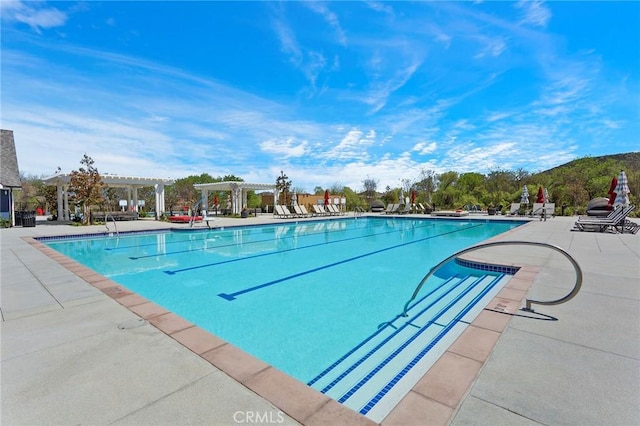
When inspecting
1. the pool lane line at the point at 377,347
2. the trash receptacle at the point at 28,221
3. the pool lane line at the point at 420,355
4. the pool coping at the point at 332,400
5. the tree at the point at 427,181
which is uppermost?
the tree at the point at 427,181

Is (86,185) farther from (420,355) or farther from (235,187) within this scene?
(420,355)

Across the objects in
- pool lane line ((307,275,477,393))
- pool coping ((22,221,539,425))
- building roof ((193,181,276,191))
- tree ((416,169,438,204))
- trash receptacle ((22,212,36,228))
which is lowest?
pool lane line ((307,275,477,393))

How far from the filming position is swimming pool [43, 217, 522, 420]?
2.86 meters

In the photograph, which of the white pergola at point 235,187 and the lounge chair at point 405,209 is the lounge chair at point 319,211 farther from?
the lounge chair at point 405,209

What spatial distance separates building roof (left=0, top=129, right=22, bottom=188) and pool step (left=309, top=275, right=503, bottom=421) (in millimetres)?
17281

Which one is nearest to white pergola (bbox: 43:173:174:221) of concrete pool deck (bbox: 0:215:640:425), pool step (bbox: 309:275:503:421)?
concrete pool deck (bbox: 0:215:640:425)

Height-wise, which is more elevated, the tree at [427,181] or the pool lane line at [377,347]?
the tree at [427,181]

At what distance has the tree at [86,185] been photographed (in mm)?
13883

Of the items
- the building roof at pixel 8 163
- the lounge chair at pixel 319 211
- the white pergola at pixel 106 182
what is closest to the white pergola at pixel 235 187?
the white pergola at pixel 106 182

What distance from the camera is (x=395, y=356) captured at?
112 inches

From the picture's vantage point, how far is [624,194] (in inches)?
404

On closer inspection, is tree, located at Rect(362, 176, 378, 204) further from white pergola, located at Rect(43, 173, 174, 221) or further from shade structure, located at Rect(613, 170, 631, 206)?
shade structure, located at Rect(613, 170, 631, 206)

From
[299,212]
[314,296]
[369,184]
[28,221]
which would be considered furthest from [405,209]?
[28,221]

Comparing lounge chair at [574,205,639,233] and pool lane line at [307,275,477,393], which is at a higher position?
lounge chair at [574,205,639,233]
